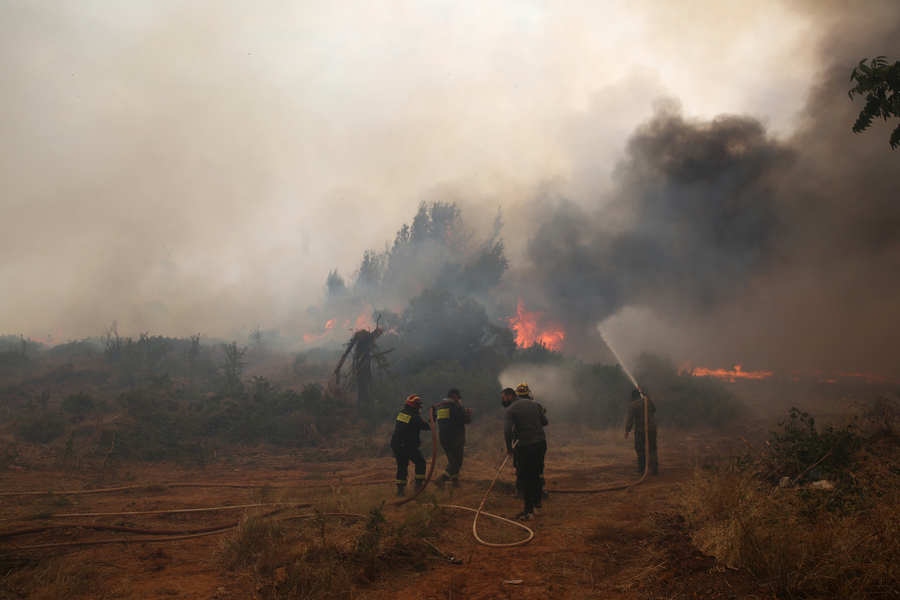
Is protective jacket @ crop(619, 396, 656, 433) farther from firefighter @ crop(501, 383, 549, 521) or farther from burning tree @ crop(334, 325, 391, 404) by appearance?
burning tree @ crop(334, 325, 391, 404)

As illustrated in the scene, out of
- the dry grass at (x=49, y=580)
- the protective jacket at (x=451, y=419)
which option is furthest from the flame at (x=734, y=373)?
the dry grass at (x=49, y=580)

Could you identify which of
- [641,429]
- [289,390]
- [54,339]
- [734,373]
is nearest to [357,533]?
[641,429]

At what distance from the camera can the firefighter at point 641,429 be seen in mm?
10422

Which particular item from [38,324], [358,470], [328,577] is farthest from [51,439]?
[38,324]

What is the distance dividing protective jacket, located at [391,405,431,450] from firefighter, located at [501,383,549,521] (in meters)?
2.10

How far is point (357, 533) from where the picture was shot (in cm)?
515

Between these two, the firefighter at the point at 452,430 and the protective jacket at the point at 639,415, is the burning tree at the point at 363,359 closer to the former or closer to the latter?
the firefighter at the point at 452,430

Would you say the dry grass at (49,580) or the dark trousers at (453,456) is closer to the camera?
the dry grass at (49,580)

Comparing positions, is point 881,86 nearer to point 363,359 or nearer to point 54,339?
point 363,359

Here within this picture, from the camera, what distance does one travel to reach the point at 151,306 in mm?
48500

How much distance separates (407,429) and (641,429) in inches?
232

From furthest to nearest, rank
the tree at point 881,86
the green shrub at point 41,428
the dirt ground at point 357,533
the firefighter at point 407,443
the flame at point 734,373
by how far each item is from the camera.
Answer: the flame at point 734,373 < the green shrub at point 41,428 < the firefighter at point 407,443 < the tree at point 881,86 < the dirt ground at point 357,533

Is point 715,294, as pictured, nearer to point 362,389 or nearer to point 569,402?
point 569,402

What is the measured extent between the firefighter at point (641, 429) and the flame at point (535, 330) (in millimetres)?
22723
